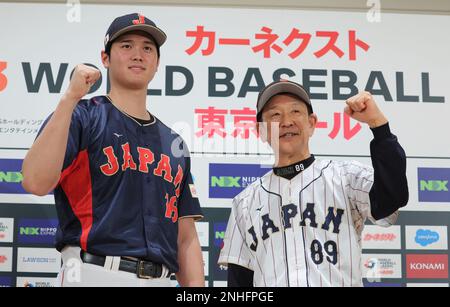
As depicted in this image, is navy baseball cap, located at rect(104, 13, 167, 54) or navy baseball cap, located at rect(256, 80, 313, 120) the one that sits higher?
navy baseball cap, located at rect(104, 13, 167, 54)

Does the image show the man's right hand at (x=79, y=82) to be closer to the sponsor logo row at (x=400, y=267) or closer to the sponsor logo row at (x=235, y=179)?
the sponsor logo row at (x=235, y=179)

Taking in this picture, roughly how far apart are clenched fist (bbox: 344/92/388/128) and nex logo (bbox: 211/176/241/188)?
0.90 m

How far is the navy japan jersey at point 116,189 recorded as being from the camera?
171cm

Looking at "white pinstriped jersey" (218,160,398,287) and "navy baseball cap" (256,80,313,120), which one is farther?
"navy baseball cap" (256,80,313,120)

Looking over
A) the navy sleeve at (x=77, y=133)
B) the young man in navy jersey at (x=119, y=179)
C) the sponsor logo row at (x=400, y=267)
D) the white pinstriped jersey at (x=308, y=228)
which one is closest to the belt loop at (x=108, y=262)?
the young man in navy jersey at (x=119, y=179)

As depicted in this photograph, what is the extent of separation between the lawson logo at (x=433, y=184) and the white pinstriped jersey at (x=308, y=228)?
2.53 ft

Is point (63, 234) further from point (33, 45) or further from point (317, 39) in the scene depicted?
point (317, 39)

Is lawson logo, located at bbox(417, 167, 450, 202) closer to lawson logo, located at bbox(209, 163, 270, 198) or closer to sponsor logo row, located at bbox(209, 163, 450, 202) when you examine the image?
sponsor logo row, located at bbox(209, 163, 450, 202)

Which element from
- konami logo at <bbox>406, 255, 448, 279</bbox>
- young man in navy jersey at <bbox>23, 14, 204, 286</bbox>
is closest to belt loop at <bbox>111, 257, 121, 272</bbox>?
young man in navy jersey at <bbox>23, 14, 204, 286</bbox>

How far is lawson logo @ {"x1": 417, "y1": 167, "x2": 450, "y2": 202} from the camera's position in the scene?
2.52 metres

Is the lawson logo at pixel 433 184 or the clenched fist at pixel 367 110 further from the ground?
the clenched fist at pixel 367 110
